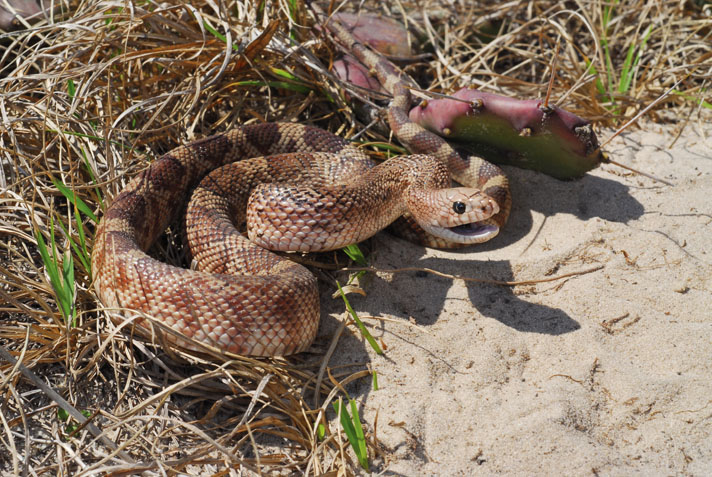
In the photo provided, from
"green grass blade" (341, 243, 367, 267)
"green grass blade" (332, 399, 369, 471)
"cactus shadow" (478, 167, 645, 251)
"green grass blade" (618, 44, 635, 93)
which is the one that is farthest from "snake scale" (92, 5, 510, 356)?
"green grass blade" (618, 44, 635, 93)

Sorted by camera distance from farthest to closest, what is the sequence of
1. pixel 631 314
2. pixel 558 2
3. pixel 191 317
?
pixel 558 2
pixel 631 314
pixel 191 317

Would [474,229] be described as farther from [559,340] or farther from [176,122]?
[176,122]

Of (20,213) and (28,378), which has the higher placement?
(20,213)

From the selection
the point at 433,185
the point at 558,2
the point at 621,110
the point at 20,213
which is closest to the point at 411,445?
the point at 433,185

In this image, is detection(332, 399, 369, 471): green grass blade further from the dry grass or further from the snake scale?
the snake scale

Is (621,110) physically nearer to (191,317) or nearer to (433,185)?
(433,185)

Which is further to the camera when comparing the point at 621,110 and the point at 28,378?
the point at 621,110

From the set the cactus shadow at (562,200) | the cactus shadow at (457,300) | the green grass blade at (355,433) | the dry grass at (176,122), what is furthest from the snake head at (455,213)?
the green grass blade at (355,433)
